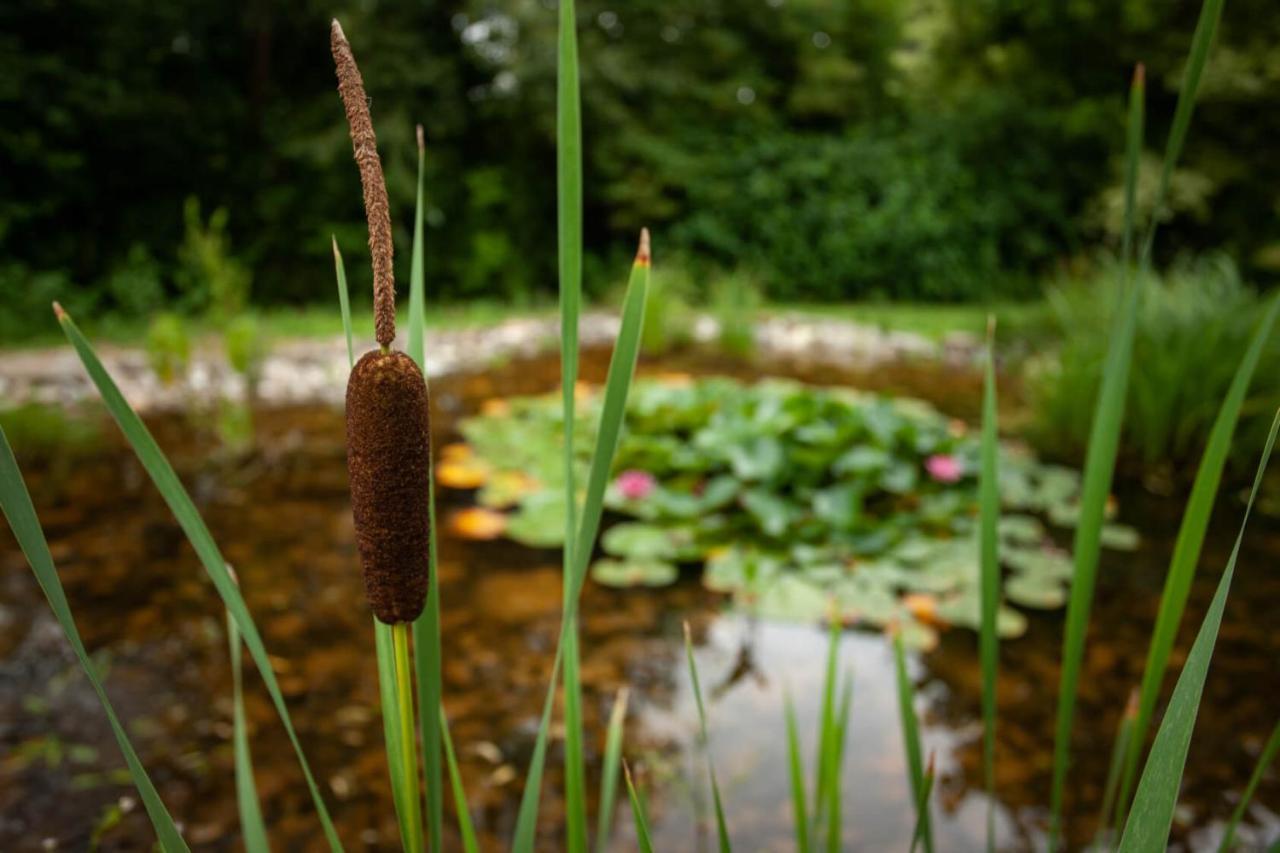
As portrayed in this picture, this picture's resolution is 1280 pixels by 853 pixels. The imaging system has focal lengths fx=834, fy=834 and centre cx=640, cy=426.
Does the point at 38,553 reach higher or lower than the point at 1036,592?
higher

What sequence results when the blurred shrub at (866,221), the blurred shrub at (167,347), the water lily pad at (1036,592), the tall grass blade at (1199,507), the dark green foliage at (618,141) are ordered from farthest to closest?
the blurred shrub at (866,221) < the dark green foliage at (618,141) < the blurred shrub at (167,347) < the water lily pad at (1036,592) < the tall grass blade at (1199,507)

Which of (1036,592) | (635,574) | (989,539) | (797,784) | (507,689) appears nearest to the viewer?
(989,539)

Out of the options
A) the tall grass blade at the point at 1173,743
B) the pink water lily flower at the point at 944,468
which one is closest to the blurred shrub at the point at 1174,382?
the pink water lily flower at the point at 944,468

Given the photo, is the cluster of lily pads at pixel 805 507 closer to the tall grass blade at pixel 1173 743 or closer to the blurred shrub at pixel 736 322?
the tall grass blade at pixel 1173 743

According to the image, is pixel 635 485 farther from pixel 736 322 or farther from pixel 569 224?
pixel 736 322

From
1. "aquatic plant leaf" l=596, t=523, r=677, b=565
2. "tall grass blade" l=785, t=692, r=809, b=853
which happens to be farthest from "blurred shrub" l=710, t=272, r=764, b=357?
"tall grass blade" l=785, t=692, r=809, b=853

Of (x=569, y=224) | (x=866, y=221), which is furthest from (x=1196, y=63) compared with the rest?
(x=866, y=221)
